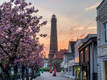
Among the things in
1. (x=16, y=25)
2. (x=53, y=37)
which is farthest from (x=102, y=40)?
(x=53, y=37)

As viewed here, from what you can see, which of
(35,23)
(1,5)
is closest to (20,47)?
(35,23)

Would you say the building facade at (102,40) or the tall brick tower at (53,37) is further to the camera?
the tall brick tower at (53,37)

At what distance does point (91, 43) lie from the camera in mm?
25547

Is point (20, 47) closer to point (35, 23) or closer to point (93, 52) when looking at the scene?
point (35, 23)

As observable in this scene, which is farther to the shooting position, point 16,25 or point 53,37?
point 53,37

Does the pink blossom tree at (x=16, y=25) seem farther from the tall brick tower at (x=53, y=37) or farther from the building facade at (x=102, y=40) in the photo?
the tall brick tower at (x=53, y=37)

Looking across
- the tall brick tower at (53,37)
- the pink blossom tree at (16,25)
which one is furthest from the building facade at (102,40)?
the tall brick tower at (53,37)

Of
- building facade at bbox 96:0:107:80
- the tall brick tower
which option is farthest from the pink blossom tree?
the tall brick tower

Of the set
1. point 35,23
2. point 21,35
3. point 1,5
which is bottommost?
point 21,35

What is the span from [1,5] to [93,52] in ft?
43.4

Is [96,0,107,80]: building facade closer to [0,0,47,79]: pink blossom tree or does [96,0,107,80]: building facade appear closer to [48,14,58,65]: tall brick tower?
[0,0,47,79]: pink blossom tree

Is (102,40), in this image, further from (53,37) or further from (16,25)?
(53,37)

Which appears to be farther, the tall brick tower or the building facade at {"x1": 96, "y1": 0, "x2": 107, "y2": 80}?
the tall brick tower

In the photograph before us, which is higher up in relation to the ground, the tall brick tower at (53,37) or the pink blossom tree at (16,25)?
the tall brick tower at (53,37)
